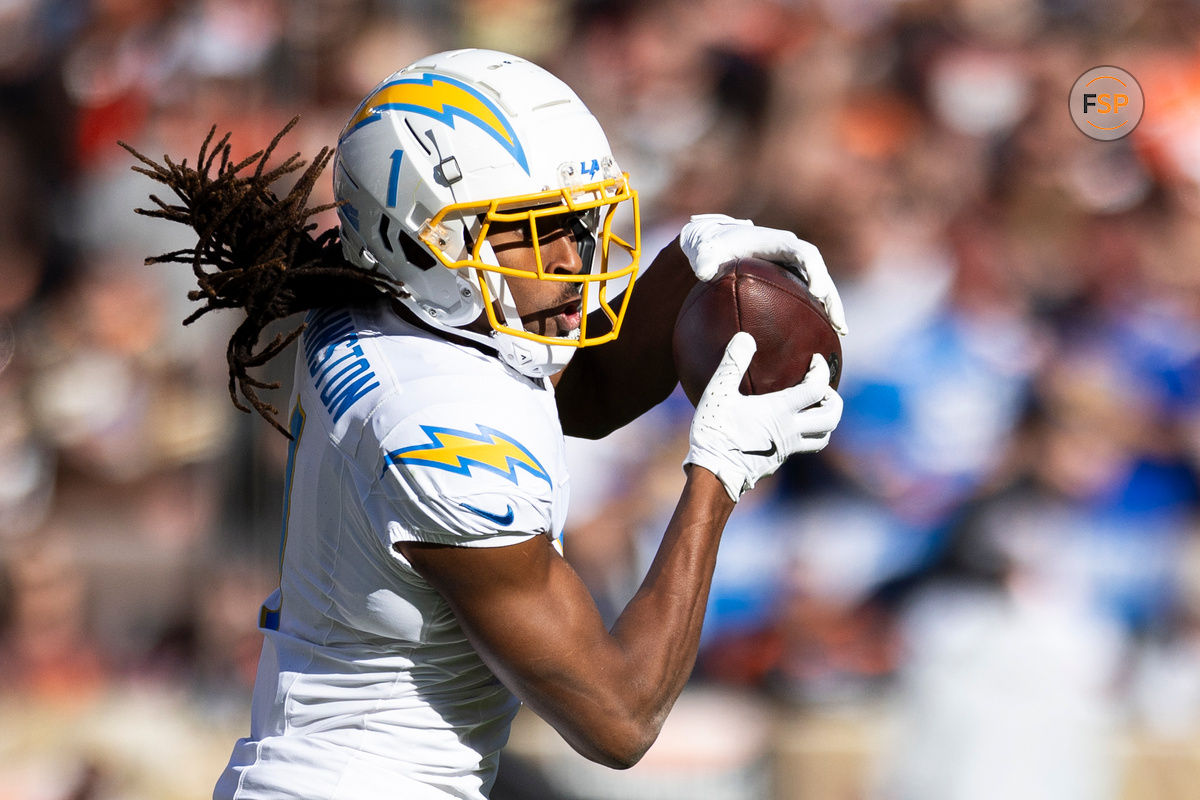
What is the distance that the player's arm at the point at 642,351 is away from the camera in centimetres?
196

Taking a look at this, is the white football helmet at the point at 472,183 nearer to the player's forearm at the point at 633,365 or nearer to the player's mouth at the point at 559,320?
the player's mouth at the point at 559,320

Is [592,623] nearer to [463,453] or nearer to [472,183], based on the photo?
[463,453]

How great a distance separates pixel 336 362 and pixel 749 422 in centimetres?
55

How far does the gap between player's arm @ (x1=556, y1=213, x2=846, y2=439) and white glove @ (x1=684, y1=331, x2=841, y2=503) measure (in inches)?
8.5

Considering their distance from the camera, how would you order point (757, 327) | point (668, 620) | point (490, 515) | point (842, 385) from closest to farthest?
point (490, 515) < point (668, 620) < point (757, 327) < point (842, 385)

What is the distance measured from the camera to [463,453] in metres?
1.40

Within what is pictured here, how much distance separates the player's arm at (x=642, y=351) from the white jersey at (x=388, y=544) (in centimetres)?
35

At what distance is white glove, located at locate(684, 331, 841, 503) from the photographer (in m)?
1.62

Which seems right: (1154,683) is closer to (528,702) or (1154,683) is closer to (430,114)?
(528,702)

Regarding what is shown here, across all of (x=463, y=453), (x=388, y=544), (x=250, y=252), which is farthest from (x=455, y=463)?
(x=250, y=252)

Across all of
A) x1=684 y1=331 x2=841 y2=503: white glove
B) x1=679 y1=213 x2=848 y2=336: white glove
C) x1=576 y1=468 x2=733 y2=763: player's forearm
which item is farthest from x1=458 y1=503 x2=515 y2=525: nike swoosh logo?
x1=679 y1=213 x2=848 y2=336: white glove

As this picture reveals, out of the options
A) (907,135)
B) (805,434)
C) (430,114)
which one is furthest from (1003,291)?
(430,114)

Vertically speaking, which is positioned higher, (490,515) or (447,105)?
(447,105)
